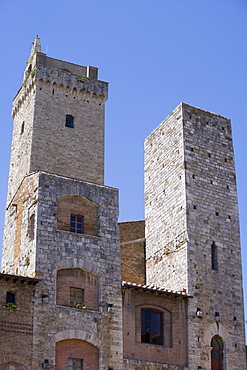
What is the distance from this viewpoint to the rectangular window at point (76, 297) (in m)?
28.2

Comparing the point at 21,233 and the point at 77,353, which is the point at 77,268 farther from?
the point at 77,353

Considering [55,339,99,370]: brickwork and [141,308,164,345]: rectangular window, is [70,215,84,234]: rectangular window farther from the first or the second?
[55,339,99,370]: brickwork

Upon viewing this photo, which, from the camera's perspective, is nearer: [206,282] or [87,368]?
[87,368]

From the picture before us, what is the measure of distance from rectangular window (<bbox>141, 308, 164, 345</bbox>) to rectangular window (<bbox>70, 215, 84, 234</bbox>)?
428cm

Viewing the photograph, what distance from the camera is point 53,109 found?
123 feet

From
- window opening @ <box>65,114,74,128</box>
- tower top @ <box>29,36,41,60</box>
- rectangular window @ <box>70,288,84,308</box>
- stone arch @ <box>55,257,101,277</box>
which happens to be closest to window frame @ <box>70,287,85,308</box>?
Result: rectangular window @ <box>70,288,84,308</box>

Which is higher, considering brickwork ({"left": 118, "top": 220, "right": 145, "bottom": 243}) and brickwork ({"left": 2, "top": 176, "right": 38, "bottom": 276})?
brickwork ({"left": 118, "top": 220, "right": 145, "bottom": 243})

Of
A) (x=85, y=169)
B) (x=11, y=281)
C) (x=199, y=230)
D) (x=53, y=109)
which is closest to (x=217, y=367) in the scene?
(x=199, y=230)

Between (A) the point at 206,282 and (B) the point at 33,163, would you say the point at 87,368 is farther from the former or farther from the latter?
(B) the point at 33,163

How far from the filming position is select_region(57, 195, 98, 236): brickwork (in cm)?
2966

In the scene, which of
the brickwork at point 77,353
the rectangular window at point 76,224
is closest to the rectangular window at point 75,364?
the brickwork at point 77,353

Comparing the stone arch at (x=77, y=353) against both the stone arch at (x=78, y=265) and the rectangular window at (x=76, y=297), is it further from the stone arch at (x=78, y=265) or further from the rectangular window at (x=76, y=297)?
the stone arch at (x=78, y=265)

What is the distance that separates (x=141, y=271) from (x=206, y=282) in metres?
5.47

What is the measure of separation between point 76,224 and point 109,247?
169 centimetres
